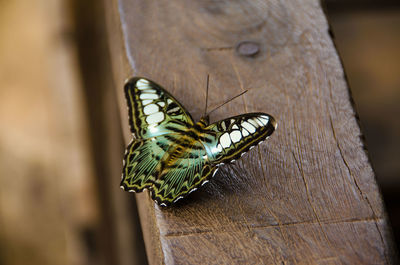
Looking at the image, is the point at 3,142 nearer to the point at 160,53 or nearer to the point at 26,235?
the point at 26,235

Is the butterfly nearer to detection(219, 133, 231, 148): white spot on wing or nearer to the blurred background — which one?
detection(219, 133, 231, 148): white spot on wing

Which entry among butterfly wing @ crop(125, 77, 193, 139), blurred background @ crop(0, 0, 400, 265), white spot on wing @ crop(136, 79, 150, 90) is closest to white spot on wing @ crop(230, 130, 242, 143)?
butterfly wing @ crop(125, 77, 193, 139)

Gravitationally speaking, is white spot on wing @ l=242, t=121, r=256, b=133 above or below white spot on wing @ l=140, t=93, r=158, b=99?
below

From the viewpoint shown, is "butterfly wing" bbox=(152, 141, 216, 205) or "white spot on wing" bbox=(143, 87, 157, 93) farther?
"white spot on wing" bbox=(143, 87, 157, 93)

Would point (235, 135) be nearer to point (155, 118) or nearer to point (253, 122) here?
point (253, 122)

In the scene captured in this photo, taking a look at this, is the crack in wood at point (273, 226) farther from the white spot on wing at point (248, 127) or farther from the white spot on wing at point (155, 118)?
the white spot on wing at point (155, 118)

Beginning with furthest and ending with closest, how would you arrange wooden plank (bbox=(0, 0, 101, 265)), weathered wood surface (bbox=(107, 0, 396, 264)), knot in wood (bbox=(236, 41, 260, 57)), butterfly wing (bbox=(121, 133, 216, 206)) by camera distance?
wooden plank (bbox=(0, 0, 101, 265)), knot in wood (bbox=(236, 41, 260, 57)), butterfly wing (bbox=(121, 133, 216, 206)), weathered wood surface (bbox=(107, 0, 396, 264))

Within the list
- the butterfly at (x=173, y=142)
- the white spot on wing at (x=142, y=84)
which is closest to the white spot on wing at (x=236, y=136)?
the butterfly at (x=173, y=142)
